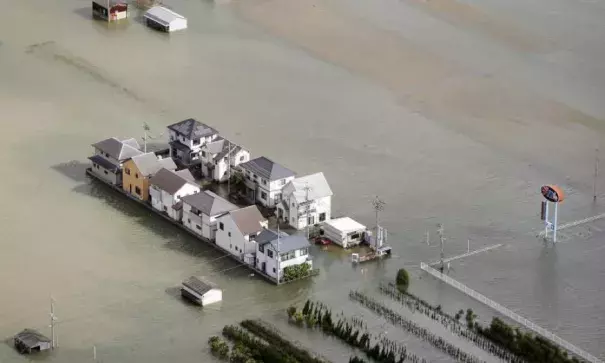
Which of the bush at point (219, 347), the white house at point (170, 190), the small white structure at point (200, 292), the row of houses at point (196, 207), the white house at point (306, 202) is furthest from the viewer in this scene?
the white house at point (170, 190)

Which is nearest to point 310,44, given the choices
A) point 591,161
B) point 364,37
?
point 364,37

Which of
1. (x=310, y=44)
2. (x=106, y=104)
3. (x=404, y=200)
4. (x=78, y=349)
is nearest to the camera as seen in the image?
(x=78, y=349)

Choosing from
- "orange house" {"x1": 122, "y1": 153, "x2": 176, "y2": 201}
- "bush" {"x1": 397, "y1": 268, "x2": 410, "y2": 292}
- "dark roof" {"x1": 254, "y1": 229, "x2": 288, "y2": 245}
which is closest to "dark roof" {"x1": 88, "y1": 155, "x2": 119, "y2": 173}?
"orange house" {"x1": 122, "y1": 153, "x2": 176, "y2": 201}

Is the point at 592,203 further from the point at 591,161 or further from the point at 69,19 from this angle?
the point at 69,19

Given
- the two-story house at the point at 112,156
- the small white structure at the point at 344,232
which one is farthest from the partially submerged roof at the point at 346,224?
the two-story house at the point at 112,156

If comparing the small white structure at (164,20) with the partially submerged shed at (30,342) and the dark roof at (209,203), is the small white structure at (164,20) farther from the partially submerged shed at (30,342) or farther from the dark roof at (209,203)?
the partially submerged shed at (30,342)

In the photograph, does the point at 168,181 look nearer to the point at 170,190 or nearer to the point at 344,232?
the point at 170,190
